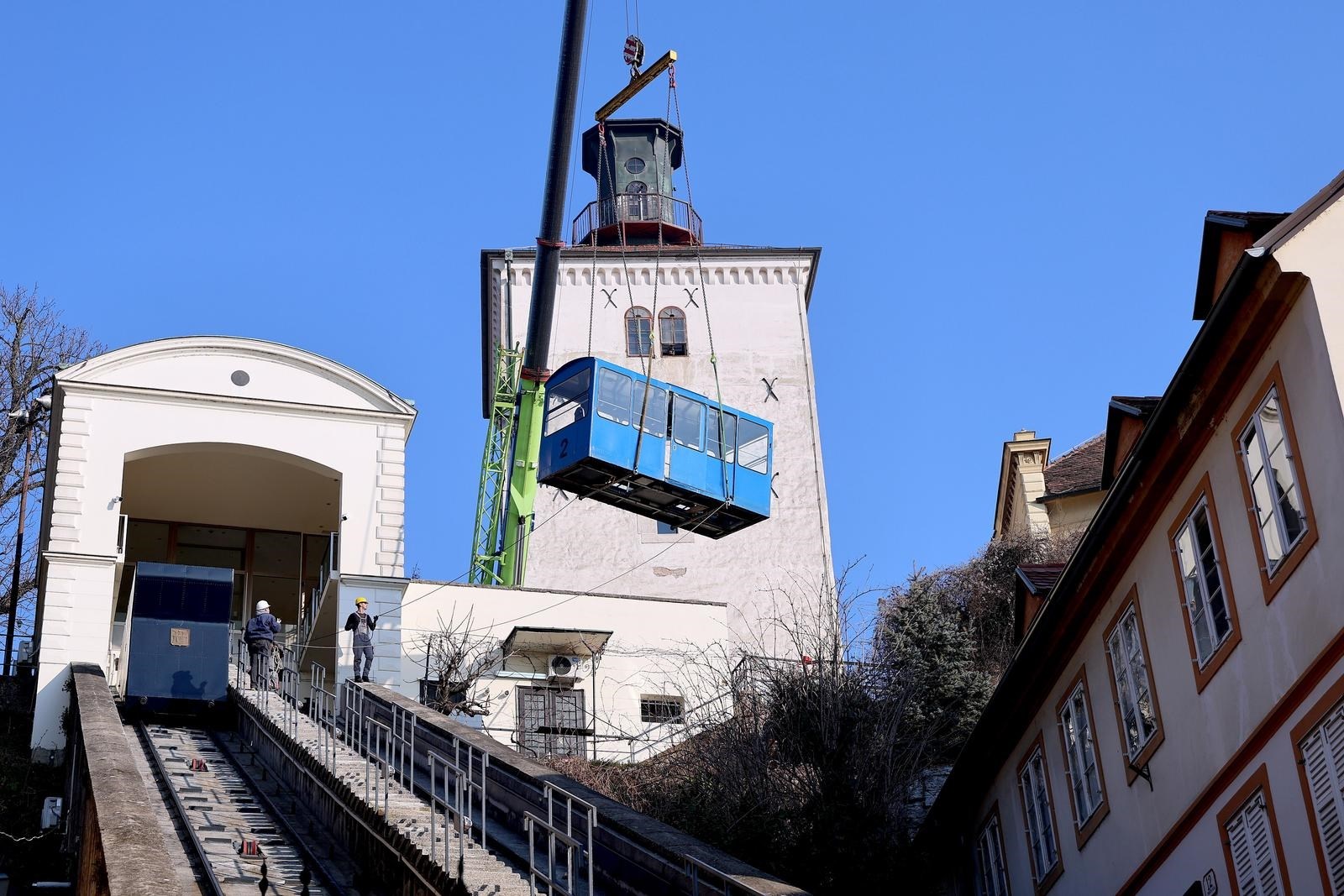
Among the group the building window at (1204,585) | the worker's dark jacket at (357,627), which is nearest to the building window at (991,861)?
the building window at (1204,585)

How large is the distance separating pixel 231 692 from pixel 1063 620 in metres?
13.9

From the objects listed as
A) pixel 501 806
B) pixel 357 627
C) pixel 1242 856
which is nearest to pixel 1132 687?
pixel 1242 856

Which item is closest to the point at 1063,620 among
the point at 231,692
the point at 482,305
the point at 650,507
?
the point at 650,507

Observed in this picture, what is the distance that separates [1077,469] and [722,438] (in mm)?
21209

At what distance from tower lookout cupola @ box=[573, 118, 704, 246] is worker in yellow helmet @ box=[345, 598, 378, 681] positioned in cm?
2986

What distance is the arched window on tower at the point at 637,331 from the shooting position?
166 feet

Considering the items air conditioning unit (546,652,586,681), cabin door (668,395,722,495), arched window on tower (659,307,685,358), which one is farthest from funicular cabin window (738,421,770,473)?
arched window on tower (659,307,685,358)

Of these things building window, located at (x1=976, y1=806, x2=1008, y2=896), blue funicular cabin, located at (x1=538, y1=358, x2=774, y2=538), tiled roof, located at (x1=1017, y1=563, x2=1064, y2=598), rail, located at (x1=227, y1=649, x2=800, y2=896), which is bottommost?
building window, located at (x1=976, y1=806, x2=1008, y2=896)

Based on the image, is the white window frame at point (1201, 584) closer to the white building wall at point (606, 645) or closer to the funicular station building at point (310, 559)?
the funicular station building at point (310, 559)

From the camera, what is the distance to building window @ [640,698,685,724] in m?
33.8

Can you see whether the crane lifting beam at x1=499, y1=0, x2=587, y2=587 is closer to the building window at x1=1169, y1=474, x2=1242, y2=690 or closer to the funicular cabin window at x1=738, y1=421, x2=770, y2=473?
the funicular cabin window at x1=738, y1=421, x2=770, y2=473

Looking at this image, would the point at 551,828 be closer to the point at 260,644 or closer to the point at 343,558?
the point at 260,644

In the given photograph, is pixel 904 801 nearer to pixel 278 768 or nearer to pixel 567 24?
pixel 278 768

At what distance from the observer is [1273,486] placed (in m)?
13.4
